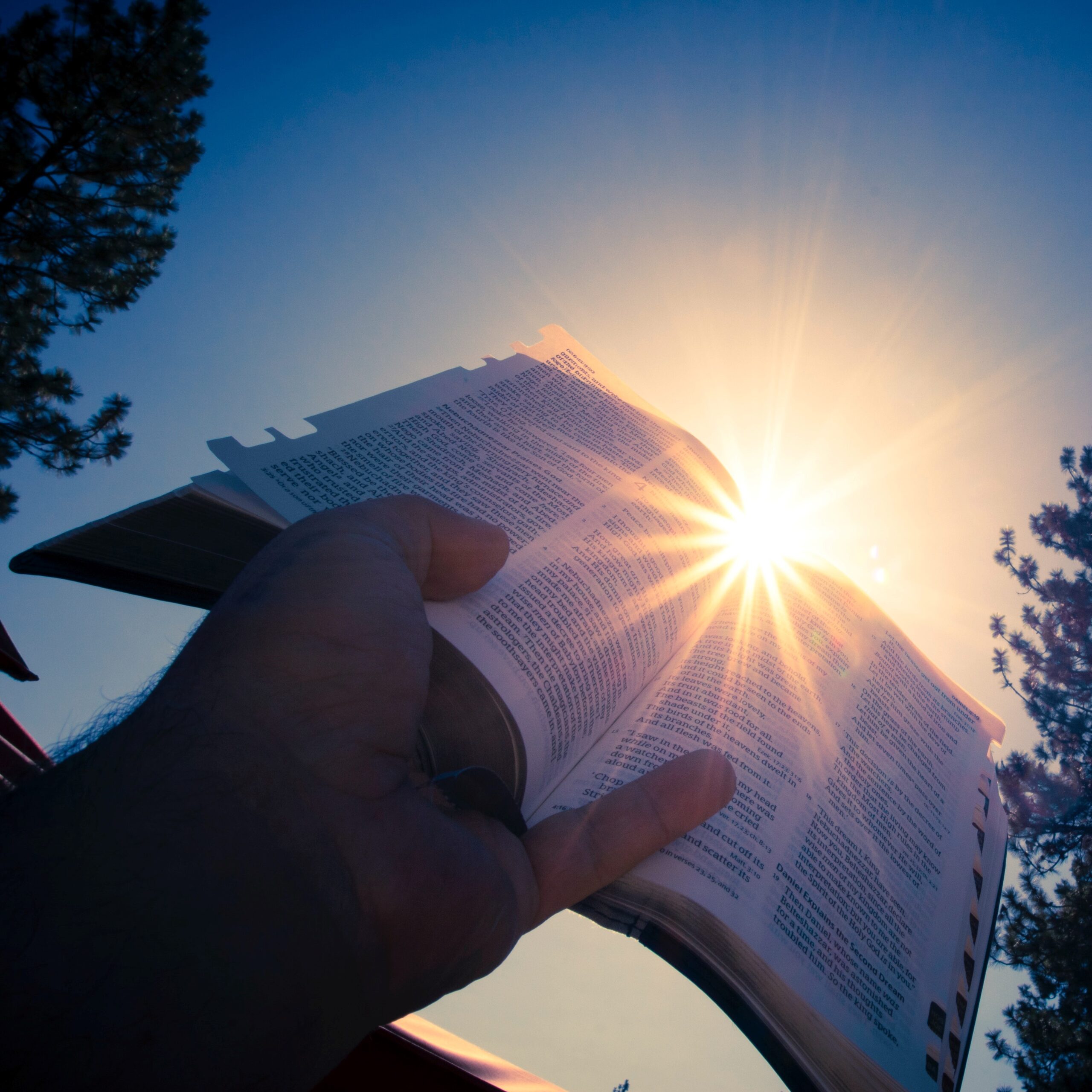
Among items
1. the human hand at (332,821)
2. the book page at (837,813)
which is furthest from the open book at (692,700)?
the human hand at (332,821)

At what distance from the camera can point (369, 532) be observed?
90 centimetres

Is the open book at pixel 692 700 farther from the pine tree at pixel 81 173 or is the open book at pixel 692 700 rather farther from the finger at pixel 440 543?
the pine tree at pixel 81 173

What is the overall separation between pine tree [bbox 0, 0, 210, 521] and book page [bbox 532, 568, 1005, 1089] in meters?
5.33

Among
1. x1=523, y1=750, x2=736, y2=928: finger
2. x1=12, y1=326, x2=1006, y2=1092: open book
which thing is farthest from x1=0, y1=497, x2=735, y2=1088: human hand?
x1=12, y1=326, x2=1006, y2=1092: open book

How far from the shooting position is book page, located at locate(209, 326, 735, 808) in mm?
1067

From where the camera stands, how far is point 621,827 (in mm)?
883

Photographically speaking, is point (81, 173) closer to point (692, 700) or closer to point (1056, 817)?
point (692, 700)

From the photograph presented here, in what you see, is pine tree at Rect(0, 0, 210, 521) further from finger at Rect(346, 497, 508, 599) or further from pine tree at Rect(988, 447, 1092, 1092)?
pine tree at Rect(988, 447, 1092, 1092)

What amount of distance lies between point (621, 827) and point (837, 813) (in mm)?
497

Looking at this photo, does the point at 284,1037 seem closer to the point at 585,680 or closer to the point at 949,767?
the point at 585,680

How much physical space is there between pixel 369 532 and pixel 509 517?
44cm

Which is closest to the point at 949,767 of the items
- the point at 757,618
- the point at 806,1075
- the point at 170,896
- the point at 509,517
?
the point at 757,618

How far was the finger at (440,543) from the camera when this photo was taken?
96cm

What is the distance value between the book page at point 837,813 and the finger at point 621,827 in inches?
2.2
